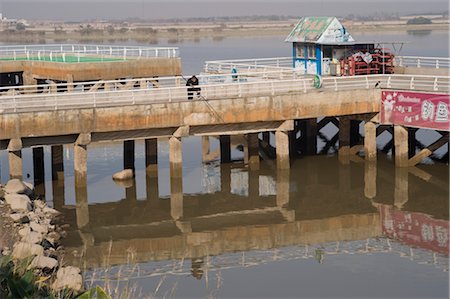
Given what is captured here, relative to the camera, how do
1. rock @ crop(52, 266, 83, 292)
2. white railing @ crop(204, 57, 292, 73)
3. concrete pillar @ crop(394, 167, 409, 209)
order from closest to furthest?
rock @ crop(52, 266, 83, 292), concrete pillar @ crop(394, 167, 409, 209), white railing @ crop(204, 57, 292, 73)

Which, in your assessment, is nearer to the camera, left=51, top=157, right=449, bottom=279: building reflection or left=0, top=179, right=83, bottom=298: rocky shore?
left=0, top=179, right=83, bottom=298: rocky shore

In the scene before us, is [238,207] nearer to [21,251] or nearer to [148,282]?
[148,282]

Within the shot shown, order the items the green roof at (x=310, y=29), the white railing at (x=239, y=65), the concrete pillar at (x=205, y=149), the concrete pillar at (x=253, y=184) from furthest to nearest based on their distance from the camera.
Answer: the white railing at (x=239, y=65) → the green roof at (x=310, y=29) → the concrete pillar at (x=205, y=149) → the concrete pillar at (x=253, y=184)

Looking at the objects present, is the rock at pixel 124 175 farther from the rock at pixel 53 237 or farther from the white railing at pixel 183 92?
the rock at pixel 53 237

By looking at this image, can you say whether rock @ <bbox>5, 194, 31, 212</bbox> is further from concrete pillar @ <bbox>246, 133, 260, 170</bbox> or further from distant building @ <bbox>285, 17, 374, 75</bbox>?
distant building @ <bbox>285, 17, 374, 75</bbox>

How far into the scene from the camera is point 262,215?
29.5 m

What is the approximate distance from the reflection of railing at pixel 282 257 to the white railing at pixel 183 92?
9.11 m

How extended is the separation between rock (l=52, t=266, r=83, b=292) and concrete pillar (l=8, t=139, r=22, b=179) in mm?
12651

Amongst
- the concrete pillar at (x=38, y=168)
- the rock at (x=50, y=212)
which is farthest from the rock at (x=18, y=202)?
the concrete pillar at (x=38, y=168)

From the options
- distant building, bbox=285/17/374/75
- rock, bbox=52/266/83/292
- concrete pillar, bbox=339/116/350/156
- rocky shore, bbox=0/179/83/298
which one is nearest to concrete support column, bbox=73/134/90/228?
rocky shore, bbox=0/179/83/298

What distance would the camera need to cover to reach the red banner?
25.4 m

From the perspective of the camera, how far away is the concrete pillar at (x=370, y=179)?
32181 millimetres

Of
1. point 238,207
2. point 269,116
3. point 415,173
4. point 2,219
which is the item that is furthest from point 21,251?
point 415,173

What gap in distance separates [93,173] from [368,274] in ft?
54.4
